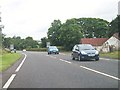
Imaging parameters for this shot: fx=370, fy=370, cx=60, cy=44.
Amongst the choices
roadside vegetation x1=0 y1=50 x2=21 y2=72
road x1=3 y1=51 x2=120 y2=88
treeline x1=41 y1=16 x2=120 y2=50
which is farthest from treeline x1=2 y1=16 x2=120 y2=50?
road x1=3 y1=51 x2=120 y2=88

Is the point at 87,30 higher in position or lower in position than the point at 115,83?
higher

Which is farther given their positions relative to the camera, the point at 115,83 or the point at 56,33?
the point at 56,33

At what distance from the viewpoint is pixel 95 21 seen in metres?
141

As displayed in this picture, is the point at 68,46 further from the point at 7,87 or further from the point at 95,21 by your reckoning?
the point at 7,87

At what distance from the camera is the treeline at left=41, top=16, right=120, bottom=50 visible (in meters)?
110

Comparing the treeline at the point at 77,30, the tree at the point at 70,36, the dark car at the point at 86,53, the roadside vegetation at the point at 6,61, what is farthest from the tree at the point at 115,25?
the dark car at the point at 86,53

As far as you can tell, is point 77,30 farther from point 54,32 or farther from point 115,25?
point 54,32

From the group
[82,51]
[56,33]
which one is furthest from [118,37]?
[82,51]

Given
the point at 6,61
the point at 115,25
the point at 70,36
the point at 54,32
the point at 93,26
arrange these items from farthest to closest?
the point at 54,32 → the point at 93,26 → the point at 70,36 → the point at 115,25 → the point at 6,61

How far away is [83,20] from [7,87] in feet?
432

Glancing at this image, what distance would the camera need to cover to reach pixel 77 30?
110875mm

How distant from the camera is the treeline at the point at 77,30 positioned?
10956cm

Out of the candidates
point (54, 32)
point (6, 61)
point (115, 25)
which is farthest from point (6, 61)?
point (54, 32)

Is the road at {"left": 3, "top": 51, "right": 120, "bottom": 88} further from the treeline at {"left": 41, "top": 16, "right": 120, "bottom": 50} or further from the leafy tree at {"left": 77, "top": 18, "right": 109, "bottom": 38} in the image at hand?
the leafy tree at {"left": 77, "top": 18, "right": 109, "bottom": 38}
